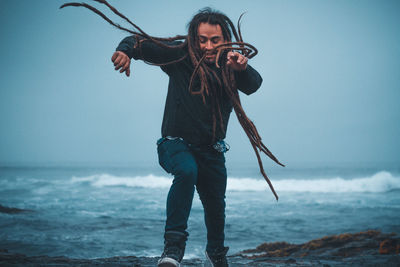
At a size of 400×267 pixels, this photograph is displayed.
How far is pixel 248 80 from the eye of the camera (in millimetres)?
2199

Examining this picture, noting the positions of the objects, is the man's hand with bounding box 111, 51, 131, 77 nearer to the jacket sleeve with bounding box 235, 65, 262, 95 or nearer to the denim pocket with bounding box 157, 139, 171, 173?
the denim pocket with bounding box 157, 139, 171, 173

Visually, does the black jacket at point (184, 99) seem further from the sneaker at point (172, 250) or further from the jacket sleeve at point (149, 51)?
the sneaker at point (172, 250)

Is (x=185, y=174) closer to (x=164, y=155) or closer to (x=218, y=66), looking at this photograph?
(x=164, y=155)

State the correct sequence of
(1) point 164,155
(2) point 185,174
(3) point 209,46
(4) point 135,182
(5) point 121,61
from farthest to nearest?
(4) point 135,182, (3) point 209,46, (1) point 164,155, (2) point 185,174, (5) point 121,61

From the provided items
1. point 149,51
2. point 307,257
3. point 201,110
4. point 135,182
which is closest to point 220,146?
point 201,110

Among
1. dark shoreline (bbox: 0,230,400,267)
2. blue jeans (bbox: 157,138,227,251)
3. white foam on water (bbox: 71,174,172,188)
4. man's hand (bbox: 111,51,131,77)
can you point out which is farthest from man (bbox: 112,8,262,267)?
white foam on water (bbox: 71,174,172,188)

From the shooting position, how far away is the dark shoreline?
3.14m

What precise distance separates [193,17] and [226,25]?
0.86 feet

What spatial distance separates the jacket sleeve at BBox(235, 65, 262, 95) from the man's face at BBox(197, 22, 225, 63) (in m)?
0.24

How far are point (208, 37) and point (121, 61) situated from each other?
738mm

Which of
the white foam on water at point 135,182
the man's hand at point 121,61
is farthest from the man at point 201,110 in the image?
the white foam on water at point 135,182

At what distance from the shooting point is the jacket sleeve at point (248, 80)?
218 centimetres

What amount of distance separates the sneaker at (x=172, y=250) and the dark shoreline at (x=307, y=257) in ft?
4.49

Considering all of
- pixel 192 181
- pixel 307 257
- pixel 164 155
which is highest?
pixel 164 155
